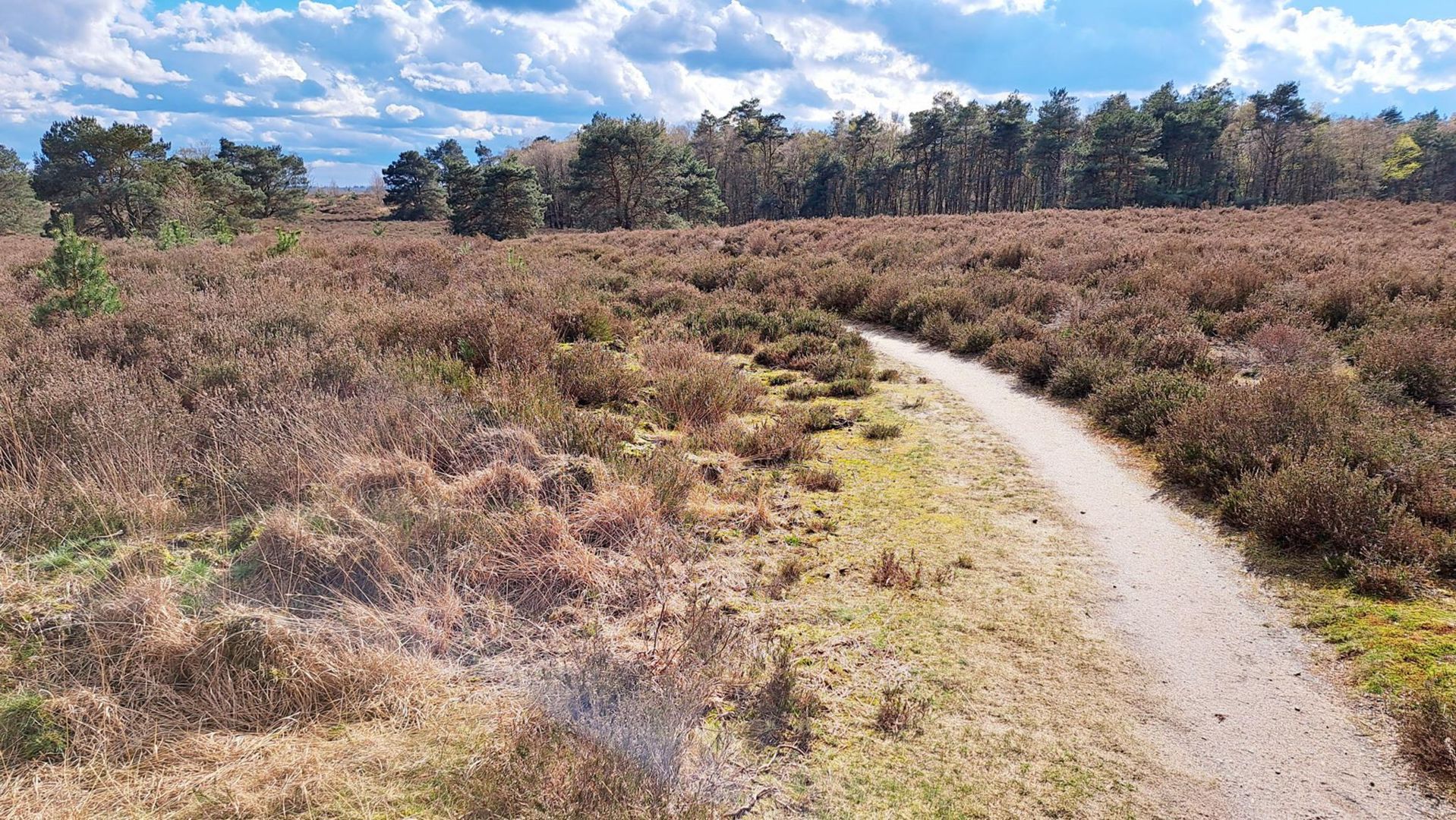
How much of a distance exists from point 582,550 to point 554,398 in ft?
7.87

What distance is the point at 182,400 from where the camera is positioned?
5.67m

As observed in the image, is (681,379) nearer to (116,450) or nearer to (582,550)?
(582,550)

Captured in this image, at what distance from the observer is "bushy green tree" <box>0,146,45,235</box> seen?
128ft

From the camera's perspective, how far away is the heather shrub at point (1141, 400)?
651 centimetres

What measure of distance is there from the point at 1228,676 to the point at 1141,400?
4367 mm

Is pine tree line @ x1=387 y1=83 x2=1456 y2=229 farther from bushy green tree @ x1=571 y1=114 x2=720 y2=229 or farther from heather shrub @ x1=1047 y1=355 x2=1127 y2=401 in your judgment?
heather shrub @ x1=1047 y1=355 x2=1127 y2=401

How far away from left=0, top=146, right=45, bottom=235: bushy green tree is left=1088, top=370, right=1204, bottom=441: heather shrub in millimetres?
57062

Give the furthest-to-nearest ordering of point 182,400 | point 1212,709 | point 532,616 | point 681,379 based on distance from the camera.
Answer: point 681,379, point 182,400, point 532,616, point 1212,709

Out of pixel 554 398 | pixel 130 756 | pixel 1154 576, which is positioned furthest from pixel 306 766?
pixel 1154 576

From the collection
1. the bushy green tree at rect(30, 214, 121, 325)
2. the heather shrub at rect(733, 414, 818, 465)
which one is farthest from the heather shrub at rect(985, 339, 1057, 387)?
the bushy green tree at rect(30, 214, 121, 325)

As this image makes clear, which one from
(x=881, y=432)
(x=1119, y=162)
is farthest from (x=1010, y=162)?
(x=881, y=432)

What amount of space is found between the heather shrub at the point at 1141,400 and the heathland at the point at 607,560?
4 cm

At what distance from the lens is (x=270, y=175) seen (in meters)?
53.9

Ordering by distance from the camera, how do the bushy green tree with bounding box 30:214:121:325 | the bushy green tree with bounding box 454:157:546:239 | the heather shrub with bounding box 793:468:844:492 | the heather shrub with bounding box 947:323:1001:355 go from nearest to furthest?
the heather shrub with bounding box 793:468:844:492 → the bushy green tree with bounding box 30:214:121:325 → the heather shrub with bounding box 947:323:1001:355 → the bushy green tree with bounding box 454:157:546:239
